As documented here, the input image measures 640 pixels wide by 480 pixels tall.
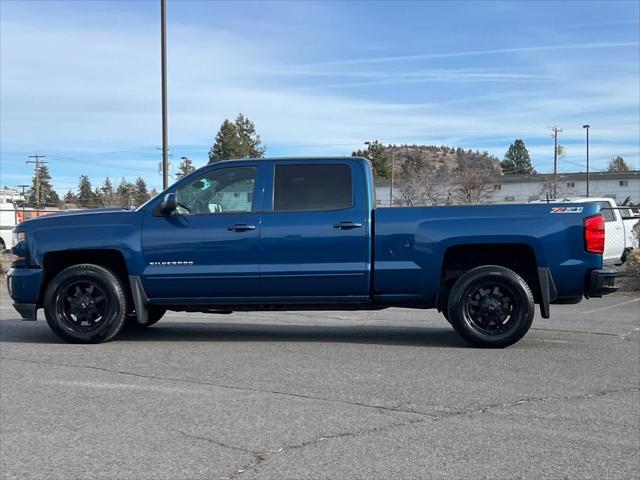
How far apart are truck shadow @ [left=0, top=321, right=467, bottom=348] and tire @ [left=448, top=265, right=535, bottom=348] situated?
0.39m

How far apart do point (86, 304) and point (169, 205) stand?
148cm

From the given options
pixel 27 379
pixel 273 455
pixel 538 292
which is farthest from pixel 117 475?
pixel 538 292

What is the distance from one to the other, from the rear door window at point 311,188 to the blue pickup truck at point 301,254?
0.01 metres

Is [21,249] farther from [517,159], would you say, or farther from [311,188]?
[517,159]

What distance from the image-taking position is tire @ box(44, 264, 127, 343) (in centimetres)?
791

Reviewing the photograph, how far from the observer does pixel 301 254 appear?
7.75m

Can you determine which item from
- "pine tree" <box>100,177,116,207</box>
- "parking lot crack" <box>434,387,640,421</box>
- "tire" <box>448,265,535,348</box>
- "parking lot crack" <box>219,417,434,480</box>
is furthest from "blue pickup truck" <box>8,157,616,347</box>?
"pine tree" <box>100,177,116,207</box>

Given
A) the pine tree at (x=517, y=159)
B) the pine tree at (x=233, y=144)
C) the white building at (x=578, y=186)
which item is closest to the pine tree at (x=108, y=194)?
the pine tree at (x=233, y=144)

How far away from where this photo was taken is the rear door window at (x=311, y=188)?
25.9 feet

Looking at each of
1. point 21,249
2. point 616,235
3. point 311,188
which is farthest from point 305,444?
point 616,235

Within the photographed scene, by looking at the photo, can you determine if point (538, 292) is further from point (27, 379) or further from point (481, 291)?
point (27, 379)

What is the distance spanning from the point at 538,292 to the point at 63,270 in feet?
17.0

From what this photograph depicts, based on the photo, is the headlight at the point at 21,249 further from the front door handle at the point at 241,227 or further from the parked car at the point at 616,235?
the parked car at the point at 616,235

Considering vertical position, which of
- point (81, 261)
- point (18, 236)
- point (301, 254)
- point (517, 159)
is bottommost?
point (81, 261)
